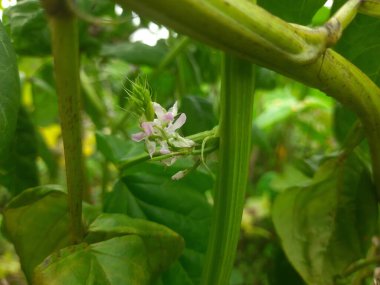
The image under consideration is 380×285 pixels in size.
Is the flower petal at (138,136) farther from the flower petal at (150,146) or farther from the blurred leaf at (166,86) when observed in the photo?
the blurred leaf at (166,86)

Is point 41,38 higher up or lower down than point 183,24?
lower down

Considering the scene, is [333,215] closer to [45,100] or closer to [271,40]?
[271,40]

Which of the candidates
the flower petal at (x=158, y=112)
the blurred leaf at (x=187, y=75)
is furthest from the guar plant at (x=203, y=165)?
the blurred leaf at (x=187, y=75)

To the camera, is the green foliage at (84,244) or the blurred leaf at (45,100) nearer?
the green foliage at (84,244)

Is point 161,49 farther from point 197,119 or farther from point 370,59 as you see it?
point 370,59

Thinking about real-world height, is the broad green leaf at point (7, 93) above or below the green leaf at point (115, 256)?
above

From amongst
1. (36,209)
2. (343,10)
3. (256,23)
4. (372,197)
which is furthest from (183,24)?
(372,197)
